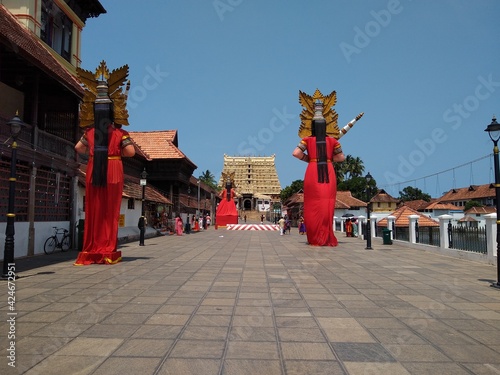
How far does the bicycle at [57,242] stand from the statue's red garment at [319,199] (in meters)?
9.81

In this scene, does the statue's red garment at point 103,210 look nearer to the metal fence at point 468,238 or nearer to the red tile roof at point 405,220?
the metal fence at point 468,238

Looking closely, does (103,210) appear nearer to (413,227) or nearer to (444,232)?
(444,232)

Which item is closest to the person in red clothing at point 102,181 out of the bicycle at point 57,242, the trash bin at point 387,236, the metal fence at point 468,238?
the bicycle at point 57,242

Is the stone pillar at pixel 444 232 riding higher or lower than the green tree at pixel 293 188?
lower

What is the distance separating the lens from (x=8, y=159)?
12117 mm

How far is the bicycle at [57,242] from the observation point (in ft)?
44.8

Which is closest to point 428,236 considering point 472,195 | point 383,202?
point 383,202

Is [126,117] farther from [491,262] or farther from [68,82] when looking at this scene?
[491,262]

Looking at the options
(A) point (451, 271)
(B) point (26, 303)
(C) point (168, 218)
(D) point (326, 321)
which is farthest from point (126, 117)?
(C) point (168, 218)

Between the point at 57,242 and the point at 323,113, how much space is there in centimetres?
1215

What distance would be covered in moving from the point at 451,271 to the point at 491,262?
7.23 ft

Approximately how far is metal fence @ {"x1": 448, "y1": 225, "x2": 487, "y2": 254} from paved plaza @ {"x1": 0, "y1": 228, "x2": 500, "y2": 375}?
10.6 ft

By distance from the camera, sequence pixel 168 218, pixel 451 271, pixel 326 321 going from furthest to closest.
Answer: pixel 168 218, pixel 451 271, pixel 326 321

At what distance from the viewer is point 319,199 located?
55.1 feet
